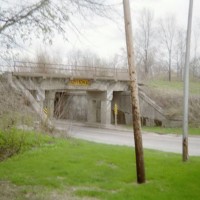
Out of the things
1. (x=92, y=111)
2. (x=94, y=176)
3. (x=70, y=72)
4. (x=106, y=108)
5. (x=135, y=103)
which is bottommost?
(x=94, y=176)

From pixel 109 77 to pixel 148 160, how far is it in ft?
73.5

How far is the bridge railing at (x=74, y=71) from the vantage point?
91.4 ft

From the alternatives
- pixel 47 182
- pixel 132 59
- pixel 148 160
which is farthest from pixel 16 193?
pixel 148 160

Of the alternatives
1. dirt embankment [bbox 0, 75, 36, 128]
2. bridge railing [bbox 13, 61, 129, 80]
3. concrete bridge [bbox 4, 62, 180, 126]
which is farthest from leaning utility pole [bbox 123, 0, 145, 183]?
bridge railing [bbox 13, 61, 129, 80]

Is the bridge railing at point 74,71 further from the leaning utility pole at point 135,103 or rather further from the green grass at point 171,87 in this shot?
the leaning utility pole at point 135,103

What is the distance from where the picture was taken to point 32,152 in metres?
13.6

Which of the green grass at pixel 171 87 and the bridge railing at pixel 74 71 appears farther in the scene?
the green grass at pixel 171 87

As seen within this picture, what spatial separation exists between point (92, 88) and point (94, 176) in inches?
954

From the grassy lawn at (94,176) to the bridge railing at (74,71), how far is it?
50.3ft

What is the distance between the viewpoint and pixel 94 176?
9422mm

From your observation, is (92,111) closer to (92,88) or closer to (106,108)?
(106,108)

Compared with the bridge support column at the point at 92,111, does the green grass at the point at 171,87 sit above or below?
above

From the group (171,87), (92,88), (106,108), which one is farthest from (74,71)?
(171,87)

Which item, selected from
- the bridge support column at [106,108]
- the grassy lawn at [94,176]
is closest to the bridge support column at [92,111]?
the bridge support column at [106,108]
